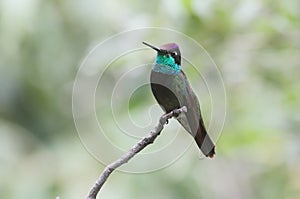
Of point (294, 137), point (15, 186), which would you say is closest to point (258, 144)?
point (294, 137)

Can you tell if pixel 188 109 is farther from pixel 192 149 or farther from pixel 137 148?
pixel 192 149

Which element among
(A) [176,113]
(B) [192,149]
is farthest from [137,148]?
(B) [192,149]

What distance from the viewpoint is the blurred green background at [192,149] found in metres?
2.56

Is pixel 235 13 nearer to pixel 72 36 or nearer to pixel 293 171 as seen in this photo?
pixel 293 171

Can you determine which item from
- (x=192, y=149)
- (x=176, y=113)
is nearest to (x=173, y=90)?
(x=176, y=113)

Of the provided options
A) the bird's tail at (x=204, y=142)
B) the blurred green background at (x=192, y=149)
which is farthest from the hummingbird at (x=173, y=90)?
the blurred green background at (x=192, y=149)

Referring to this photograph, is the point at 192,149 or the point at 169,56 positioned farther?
the point at 192,149

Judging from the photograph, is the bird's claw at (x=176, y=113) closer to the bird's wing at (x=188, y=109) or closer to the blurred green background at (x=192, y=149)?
the bird's wing at (x=188, y=109)

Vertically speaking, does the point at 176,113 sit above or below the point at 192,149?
below

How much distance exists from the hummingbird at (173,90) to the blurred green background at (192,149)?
1.56 meters

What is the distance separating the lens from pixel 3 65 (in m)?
4.36

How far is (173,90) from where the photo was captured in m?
0.71

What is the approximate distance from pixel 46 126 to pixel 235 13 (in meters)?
2.31

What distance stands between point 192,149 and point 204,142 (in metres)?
1.56
